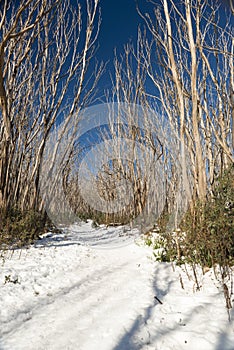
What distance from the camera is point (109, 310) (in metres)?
2.18

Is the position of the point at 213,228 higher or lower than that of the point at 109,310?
higher

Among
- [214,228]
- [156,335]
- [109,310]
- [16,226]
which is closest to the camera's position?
[156,335]

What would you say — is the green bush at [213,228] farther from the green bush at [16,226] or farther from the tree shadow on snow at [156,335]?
the green bush at [16,226]

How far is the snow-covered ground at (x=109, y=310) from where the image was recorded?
66.2 inches

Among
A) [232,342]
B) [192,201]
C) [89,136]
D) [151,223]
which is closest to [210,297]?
[232,342]

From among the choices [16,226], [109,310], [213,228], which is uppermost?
[213,228]

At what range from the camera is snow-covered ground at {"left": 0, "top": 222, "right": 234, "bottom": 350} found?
1683 millimetres

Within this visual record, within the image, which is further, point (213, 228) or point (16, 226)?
point (16, 226)

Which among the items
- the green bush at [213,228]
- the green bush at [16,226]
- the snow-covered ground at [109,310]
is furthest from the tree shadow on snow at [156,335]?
the green bush at [16,226]

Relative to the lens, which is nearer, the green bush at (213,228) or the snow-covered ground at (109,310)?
the snow-covered ground at (109,310)

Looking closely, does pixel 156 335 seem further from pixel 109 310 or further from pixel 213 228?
pixel 213 228

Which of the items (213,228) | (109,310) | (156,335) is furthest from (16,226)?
(156,335)

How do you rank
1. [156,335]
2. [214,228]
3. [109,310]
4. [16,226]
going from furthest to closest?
1. [16,226]
2. [214,228]
3. [109,310]
4. [156,335]

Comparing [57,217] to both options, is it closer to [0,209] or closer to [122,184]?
[122,184]
